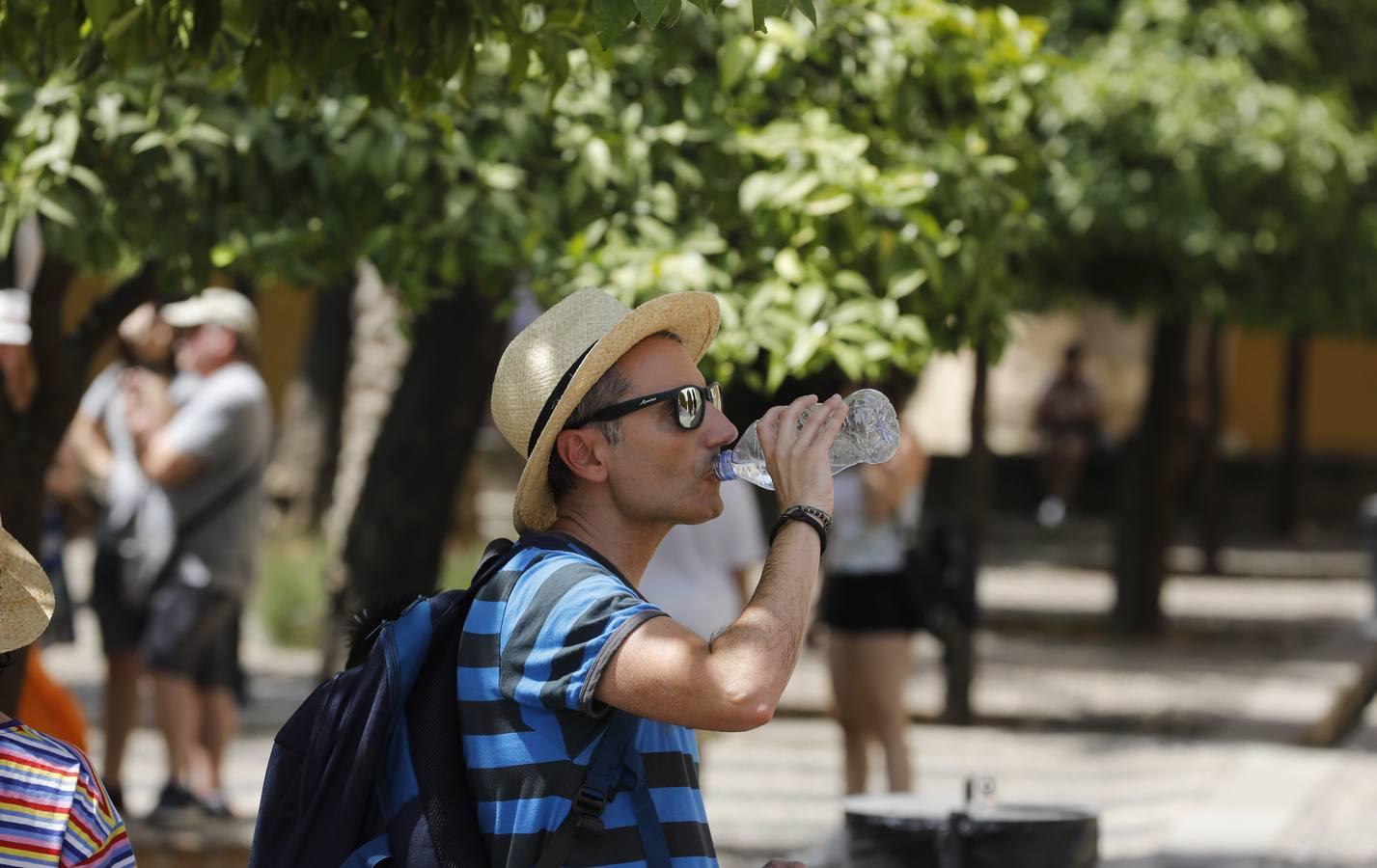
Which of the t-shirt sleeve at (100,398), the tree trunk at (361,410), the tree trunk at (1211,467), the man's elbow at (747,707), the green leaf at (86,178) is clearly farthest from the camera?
the tree trunk at (1211,467)

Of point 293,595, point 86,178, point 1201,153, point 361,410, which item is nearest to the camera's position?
point 86,178

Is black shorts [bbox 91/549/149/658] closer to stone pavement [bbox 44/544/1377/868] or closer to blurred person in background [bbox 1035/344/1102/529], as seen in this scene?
stone pavement [bbox 44/544/1377/868]

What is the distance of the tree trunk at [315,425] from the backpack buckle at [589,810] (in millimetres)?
13841

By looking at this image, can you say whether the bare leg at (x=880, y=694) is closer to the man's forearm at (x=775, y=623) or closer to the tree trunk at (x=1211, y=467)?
the man's forearm at (x=775, y=623)

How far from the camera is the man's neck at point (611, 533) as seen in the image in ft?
9.28

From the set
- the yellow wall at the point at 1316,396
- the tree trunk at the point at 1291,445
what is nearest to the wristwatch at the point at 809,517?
the tree trunk at the point at 1291,445

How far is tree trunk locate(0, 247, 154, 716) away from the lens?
521cm

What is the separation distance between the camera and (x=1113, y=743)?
1080 cm

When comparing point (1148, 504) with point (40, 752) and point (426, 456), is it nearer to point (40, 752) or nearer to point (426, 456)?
point (426, 456)

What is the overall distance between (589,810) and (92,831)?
2.08 ft

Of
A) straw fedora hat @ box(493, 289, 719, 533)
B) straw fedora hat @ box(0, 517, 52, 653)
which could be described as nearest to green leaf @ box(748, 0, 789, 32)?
straw fedora hat @ box(493, 289, 719, 533)

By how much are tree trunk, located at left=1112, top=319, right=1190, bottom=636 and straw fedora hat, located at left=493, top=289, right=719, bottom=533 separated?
12292mm

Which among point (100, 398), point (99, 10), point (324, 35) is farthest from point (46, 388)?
point (100, 398)

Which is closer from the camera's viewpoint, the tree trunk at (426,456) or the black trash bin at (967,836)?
the black trash bin at (967,836)
